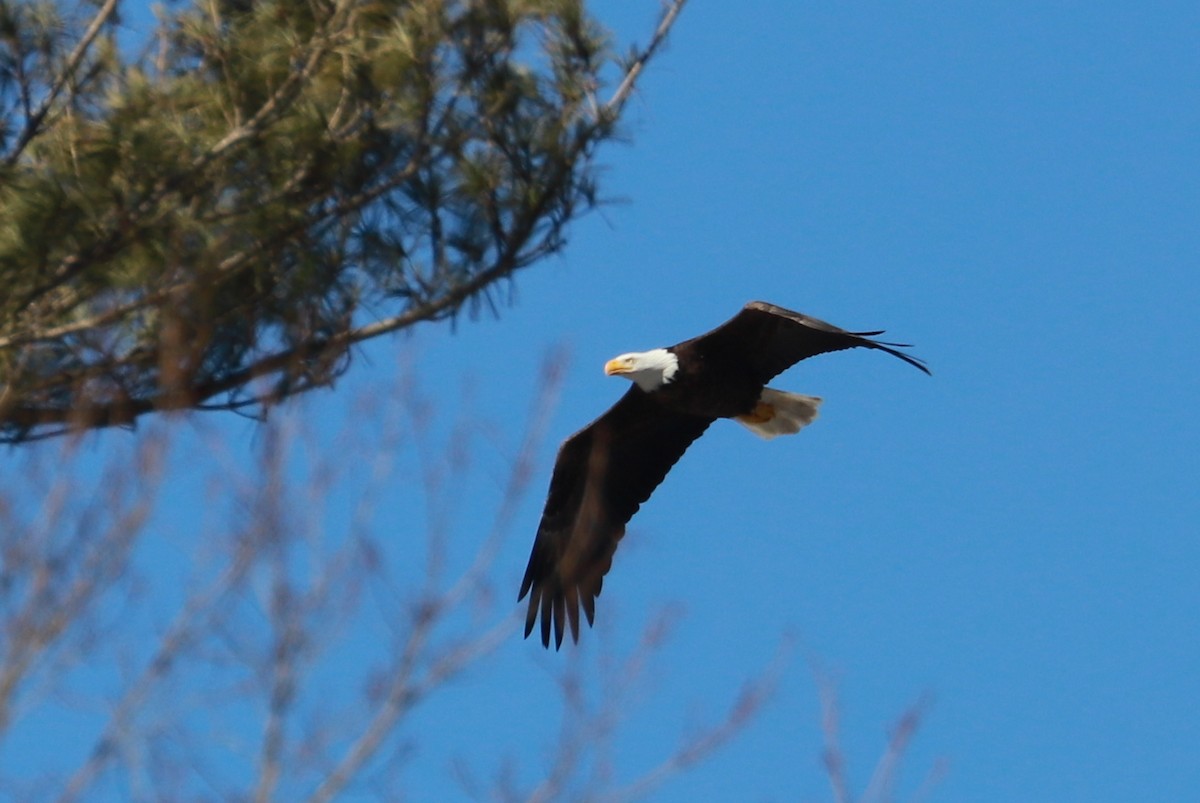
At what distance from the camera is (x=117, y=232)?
5367 mm

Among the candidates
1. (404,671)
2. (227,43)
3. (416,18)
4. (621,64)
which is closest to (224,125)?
(227,43)

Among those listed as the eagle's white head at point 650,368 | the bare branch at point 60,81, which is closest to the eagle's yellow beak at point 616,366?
the eagle's white head at point 650,368

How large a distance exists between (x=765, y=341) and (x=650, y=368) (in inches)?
13.2

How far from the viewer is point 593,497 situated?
20.5 ft

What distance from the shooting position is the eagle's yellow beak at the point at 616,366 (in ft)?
19.3

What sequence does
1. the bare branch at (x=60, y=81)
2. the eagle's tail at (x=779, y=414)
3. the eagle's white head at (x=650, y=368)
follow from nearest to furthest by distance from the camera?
the bare branch at (x=60, y=81) → the eagle's white head at (x=650, y=368) → the eagle's tail at (x=779, y=414)

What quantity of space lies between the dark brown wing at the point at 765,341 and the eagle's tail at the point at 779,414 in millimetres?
350

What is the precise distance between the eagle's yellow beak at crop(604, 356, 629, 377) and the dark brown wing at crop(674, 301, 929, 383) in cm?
18

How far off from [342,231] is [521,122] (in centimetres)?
61

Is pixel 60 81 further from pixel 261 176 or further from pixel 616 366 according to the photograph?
pixel 616 366

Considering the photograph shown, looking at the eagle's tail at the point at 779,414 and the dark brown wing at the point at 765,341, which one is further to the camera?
the eagle's tail at the point at 779,414

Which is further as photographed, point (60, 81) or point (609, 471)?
point (609, 471)

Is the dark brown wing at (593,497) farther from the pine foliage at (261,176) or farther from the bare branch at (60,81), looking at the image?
the bare branch at (60,81)

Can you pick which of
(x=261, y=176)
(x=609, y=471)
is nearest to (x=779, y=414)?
(x=609, y=471)
